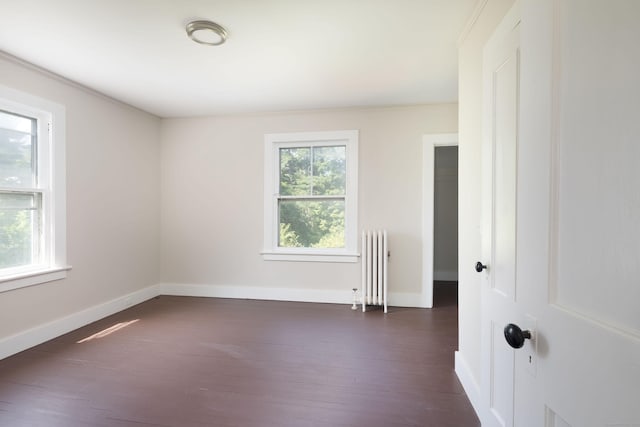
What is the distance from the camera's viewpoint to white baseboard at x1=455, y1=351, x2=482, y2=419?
1.76 meters

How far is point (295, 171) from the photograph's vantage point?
395 centimetres

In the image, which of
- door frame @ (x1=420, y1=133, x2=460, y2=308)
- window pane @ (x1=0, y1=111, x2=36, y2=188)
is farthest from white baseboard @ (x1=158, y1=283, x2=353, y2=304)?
window pane @ (x1=0, y1=111, x2=36, y2=188)

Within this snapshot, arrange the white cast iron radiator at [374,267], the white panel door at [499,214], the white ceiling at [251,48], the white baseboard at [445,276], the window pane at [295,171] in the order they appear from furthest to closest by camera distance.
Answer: the white baseboard at [445,276] → the window pane at [295,171] → the white cast iron radiator at [374,267] → the white ceiling at [251,48] → the white panel door at [499,214]

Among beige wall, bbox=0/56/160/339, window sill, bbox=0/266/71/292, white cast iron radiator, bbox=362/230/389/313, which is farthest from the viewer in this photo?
white cast iron radiator, bbox=362/230/389/313

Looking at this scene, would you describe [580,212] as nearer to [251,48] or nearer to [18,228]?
[251,48]

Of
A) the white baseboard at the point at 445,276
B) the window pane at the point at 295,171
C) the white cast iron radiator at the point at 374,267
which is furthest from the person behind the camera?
the white baseboard at the point at 445,276

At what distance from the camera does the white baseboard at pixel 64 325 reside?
247 centimetres

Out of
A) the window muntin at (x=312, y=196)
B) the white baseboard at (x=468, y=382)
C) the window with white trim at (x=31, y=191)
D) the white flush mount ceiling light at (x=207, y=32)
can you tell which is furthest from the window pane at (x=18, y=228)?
the white baseboard at (x=468, y=382)

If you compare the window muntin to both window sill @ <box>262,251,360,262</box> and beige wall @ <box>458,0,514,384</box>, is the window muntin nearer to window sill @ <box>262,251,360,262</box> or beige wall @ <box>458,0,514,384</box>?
window sill @ <box>262,251,360,262</box>

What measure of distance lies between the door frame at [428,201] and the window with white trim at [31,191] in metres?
3.79

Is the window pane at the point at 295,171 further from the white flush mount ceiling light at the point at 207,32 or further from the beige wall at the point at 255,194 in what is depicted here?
the white flush mount ceiling light at the point at 207,32

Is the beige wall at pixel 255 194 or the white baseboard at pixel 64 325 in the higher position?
the beige wall at pixel 255 194

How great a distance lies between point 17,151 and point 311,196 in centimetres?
283

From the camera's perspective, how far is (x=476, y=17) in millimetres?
1858
